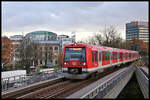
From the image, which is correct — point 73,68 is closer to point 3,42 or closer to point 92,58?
point 92,58

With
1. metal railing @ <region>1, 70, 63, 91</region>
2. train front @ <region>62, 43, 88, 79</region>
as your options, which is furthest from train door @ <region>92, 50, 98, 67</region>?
metal railing @ <region>1, 70, 63, 91</region>

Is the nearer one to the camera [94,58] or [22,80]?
[22,80]

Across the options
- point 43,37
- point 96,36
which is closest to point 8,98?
point 96,36

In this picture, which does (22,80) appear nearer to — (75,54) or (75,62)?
(75,62)

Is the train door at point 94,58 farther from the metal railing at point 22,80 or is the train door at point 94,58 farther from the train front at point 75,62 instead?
the metal railing at point 22,80

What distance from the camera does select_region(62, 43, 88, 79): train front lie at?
1856 cm

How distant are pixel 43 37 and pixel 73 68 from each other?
97232mm

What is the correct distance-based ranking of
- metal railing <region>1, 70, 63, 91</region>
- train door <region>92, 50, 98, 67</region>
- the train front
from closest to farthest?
metal railing <region>1, 70, 63, 91</region> → the train front → train door <region>92, 50, 98, 67</region>

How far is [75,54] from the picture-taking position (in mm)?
18984

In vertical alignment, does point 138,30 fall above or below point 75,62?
above

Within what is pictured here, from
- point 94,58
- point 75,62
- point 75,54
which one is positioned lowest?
point 75,62

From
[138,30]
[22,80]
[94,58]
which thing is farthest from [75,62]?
[138,30]

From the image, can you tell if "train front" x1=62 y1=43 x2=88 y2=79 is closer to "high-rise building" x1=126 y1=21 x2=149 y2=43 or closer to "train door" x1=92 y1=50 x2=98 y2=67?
"train door" x1=92 y1=50 x2=98 y2=67

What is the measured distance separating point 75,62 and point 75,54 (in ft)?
2.34
